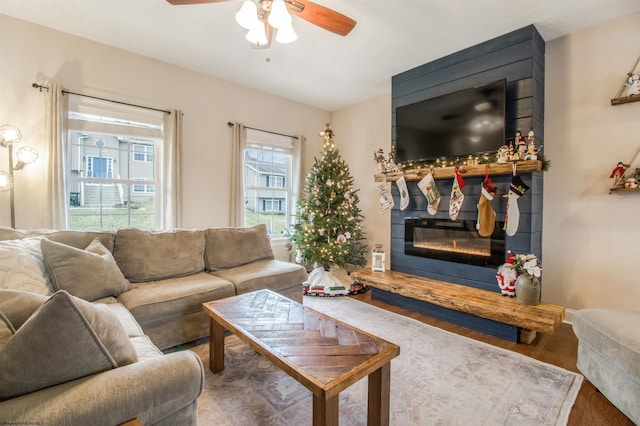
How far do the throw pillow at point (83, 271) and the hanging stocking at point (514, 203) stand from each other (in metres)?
3.30

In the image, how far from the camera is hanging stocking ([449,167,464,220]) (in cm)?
295

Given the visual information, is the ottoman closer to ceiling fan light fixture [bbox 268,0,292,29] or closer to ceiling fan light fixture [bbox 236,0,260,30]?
ceiling fan light fixture [bbox 268,0,292,29]

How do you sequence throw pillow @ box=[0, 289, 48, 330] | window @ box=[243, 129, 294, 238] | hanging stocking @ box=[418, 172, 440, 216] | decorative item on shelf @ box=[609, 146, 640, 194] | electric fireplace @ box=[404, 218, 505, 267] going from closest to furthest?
1. throw pillow @ box=[0, 289, 48, 330]
2. decorative item on shelf @ box=[609, 146, 640, 194]
3. electric fireplace @ box=[404, 218, 505, 267]
4. hanging stocking @ box=[418, 172, 440, 216]
5. window @ box=[243, 129, 294, 238]

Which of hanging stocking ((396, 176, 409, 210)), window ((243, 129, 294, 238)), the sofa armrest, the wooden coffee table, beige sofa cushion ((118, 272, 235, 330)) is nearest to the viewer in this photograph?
the sofa armrest

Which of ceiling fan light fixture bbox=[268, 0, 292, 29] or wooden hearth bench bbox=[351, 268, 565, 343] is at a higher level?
ceiling fan light fixture bbox=[268, 0, 292, 29]

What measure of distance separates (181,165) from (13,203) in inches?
59.1

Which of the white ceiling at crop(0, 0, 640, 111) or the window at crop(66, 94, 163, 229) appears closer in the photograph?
the white ceiling at crop(0, 0, 640, 111)

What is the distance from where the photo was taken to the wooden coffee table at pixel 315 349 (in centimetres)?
117

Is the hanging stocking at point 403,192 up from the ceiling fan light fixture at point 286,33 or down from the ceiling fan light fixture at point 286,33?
down

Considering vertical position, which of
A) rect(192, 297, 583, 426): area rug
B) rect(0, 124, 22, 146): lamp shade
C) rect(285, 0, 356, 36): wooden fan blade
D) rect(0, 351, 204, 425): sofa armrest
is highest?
rect(285, 0, 356, 36): wooden fan blade

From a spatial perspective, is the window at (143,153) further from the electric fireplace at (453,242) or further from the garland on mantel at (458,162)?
the electric fireplace at (453,242)

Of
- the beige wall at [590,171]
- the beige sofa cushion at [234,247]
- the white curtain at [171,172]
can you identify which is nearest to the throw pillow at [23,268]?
the beige sofa cushion at [234,247]

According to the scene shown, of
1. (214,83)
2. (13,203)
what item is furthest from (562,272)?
(13,203)

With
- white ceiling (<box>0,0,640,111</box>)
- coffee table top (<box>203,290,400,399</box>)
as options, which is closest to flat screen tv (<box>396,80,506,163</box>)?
white ceiling (<box>0,0,640,111</box>)
